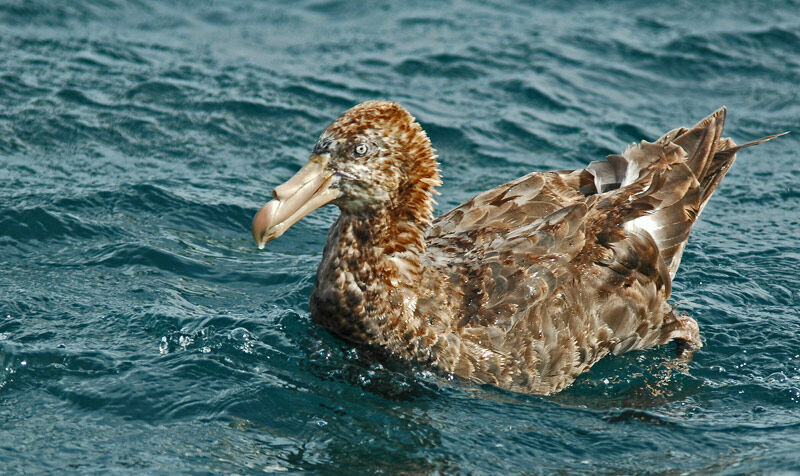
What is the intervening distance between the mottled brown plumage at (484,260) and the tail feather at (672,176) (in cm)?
1

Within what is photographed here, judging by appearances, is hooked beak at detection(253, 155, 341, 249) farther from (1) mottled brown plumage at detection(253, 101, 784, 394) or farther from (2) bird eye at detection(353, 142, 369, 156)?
(2) bird eye at detection(353, 142, 369, 156)

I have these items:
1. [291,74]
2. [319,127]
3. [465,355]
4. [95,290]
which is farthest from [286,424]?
[291,74]

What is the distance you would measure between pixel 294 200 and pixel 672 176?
2.97 metres

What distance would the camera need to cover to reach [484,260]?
667 centimetres

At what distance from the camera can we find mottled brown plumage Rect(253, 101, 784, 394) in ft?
19.8

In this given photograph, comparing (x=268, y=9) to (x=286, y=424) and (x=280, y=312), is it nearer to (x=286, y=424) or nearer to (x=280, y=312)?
(x=280, y=312)

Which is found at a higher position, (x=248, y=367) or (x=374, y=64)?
(x=374, y=64)

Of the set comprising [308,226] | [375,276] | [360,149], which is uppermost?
[360,149]

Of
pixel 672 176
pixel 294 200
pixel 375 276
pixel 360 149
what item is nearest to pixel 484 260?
pixel 375 276

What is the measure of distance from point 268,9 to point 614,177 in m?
7.53

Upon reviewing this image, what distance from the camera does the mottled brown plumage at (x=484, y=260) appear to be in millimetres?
6035

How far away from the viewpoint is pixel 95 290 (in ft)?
24.5

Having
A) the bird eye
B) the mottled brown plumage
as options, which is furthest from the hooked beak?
the bird eye

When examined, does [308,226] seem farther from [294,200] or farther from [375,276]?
[294,200]
